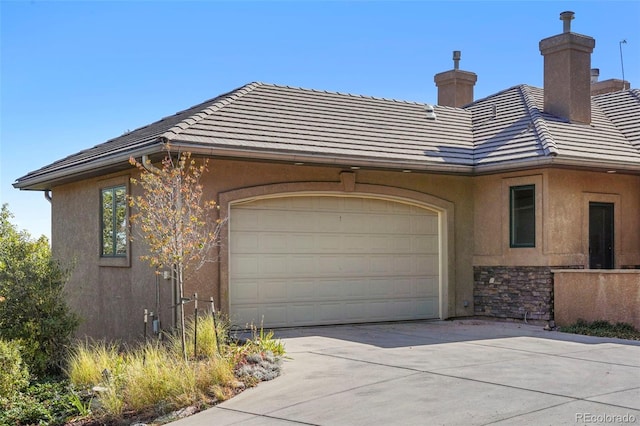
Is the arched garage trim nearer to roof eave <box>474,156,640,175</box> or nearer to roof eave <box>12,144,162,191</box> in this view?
roof eave <box>474,156,640,175</box>

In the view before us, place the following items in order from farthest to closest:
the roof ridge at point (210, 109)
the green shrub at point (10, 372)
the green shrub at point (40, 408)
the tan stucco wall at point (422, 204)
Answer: the tan stucco wall at point (422, 204), the roof ridge at point (210, 109), the green shrub at point (10, 372), the green shrub at point (40, 408)

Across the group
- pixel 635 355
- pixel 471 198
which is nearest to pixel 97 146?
pixel 471 198

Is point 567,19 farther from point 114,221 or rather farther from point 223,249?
point 114,221

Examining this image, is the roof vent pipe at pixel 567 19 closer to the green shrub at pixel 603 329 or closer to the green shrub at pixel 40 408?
the green shrub at pixel 603 329

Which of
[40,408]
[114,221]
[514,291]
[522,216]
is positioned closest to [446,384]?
[40,408]

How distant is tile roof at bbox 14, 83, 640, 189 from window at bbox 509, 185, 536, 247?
84 cm

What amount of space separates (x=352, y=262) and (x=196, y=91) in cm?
924

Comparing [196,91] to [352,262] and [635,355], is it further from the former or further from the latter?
[635,355]

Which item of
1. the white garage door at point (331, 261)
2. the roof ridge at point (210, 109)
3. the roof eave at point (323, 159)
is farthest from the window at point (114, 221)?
the roof eave at point (323, 159)

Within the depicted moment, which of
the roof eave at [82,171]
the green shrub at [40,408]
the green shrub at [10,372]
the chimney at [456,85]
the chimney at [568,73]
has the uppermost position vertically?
the chimney at [456,85]

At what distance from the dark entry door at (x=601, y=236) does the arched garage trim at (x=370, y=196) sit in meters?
2.89

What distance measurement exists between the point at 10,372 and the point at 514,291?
9767 mm

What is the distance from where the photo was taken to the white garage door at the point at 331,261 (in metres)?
14.0

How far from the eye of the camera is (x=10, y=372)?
33.7 ft
